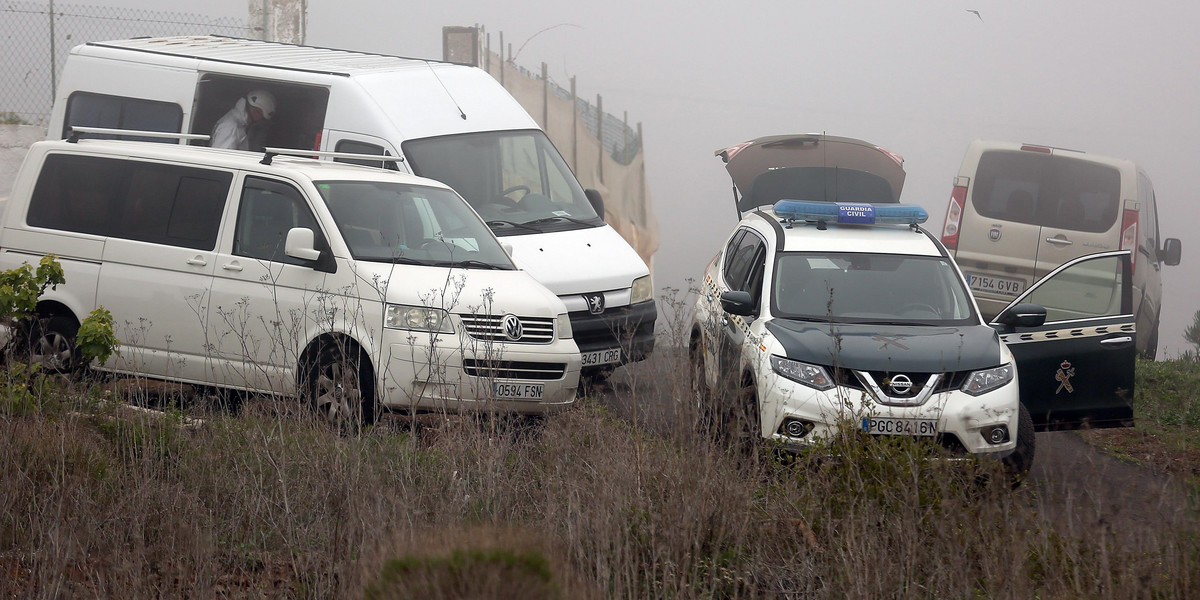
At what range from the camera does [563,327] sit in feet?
23.7

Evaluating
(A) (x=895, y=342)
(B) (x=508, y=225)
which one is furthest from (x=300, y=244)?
(A) (x=895, y=342)

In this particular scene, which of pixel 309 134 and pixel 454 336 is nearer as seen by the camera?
pixel 454 336

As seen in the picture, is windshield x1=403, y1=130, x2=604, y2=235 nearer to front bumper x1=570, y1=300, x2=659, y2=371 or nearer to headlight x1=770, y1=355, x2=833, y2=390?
front bumper x1=570, y1=300, x2=659, y2=371

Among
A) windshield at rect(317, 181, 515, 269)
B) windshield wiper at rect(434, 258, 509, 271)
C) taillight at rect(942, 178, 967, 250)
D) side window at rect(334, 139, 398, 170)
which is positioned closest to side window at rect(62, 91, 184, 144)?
side window at rect(334, 139, 398, 170)

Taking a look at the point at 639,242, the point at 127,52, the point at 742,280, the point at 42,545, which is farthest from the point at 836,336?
the point at 639,242

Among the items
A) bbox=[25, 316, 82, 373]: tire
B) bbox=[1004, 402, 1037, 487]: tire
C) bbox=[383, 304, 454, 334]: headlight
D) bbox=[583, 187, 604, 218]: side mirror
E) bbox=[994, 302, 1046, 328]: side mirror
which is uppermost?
bbox=[583, 187, 604, 218]: side mirror

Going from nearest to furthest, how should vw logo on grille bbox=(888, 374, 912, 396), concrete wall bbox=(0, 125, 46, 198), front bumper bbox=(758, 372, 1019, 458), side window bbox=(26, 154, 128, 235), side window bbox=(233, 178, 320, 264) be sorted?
front bumper bbox=(758, 372, 1019, 458), vw logo on grille bbox=(888, 374, 912, 396), side window bbox=(233, 178, 320, 264), side window bbox=(26, 154, 128, 235), concrete wall bbox=(0, 125, 46, 198)

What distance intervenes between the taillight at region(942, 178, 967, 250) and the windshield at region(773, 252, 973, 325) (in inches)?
171

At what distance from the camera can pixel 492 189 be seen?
9.62 meters

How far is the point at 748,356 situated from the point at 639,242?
52.4 feet

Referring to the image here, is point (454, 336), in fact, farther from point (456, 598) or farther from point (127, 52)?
point (127, 52)

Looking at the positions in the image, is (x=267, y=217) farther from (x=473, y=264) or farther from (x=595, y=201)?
(x=595, y=201)

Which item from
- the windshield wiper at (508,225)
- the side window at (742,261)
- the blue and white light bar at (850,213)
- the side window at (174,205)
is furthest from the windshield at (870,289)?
the side window at (174,205)

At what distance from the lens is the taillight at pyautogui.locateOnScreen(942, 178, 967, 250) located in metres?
11.7
